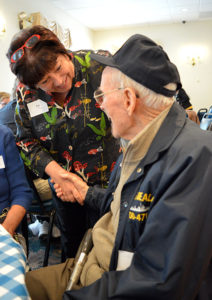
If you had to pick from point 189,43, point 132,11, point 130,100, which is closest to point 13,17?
point 132,11

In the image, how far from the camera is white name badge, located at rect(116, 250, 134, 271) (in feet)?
3.07

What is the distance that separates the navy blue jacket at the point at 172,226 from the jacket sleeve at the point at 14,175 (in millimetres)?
750

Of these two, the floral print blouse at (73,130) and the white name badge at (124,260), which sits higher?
the floral print blouse at (73,130)

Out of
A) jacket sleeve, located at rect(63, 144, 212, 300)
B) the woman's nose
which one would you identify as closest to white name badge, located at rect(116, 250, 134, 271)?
jacket sleeve, located at rect(63, 144, 212, 300)

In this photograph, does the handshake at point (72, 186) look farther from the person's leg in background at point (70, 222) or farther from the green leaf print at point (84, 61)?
the green leaf print at point (84, 61)

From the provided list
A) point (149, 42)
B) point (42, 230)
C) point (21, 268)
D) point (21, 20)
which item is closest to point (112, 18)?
point (21, 20)

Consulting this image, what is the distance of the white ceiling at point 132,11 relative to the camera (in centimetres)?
594

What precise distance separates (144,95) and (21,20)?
4727mm

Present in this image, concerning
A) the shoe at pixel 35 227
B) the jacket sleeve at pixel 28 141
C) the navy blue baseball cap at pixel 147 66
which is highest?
the navy blue baseball cap at pixel 147 66

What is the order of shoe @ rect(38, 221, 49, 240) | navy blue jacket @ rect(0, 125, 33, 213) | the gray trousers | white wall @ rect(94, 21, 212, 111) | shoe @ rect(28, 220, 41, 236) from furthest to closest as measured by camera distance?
white wall @ rect(94, 21, 212, 111) < shoe @ rect(28, 220, 41, 236) < shoe @ rect(38, 221, 49, 240) < navy blue jacket @ rect(0, 125, 33, 213) < the gray trousers

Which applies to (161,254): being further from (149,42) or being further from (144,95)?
(149,42)

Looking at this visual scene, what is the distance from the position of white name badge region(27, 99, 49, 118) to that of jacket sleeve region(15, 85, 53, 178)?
0.11 ft

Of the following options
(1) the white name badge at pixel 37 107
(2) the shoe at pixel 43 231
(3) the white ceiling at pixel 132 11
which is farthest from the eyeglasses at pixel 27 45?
(3) the white ceiling at pixel 132 11

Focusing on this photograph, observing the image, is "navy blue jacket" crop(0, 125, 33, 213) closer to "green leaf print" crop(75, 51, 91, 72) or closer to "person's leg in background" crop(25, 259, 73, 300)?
"person's leg in background" crop(25, 259, 73, 300)
